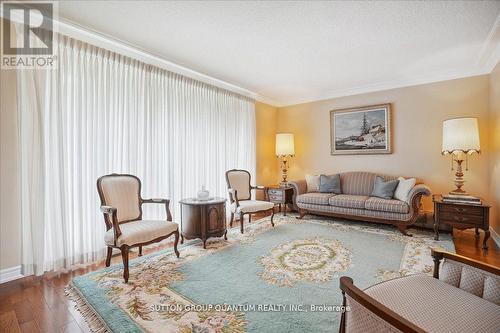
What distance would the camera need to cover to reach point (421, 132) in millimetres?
4637

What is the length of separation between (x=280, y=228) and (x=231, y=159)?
176 cm

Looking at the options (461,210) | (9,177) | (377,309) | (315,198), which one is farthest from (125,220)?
(461,210)

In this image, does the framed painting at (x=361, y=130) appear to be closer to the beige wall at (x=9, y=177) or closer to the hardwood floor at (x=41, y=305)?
the hardwood floor at (x=41, y=305)

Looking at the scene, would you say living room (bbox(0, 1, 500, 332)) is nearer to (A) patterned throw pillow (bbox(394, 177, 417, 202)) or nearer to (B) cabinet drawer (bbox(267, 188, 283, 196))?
(A) patterned throw pillow (bbox(394, 177, 417, 202))

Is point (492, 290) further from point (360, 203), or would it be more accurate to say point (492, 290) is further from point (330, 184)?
point (330, 184)

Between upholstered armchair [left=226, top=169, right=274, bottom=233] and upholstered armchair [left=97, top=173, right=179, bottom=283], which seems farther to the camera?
upholstered armchair [left=226, top=169, right=274, bottom=233]

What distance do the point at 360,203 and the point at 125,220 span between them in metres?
3.68

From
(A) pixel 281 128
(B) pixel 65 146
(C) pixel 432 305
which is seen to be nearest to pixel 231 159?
(A) pixel 281 128

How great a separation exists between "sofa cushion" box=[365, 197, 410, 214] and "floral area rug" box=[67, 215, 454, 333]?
393mm

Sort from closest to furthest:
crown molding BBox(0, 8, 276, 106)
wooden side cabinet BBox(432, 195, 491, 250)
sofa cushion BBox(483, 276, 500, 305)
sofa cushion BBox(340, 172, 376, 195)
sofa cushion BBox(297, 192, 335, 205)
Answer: sofa cushion BBox(483, 276, 500, 305)
crown molding BBox(0, 8, 276, 106)
wooden side cabinet BBox(432, 195, 491, 250)
sofa cushion BBox(297, 192, 335, 205)
sofa cushion BBox(340, 172, 376, 195)

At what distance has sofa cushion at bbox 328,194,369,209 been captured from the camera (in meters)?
4.32

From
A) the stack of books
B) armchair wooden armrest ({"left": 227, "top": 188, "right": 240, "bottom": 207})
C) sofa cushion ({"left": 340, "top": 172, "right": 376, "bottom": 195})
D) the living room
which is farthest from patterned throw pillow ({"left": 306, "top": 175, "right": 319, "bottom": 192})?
the stack of books

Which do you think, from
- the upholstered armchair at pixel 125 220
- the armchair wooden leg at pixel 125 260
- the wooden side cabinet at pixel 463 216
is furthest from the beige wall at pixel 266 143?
the armchair wooden leg at pixel 125 260

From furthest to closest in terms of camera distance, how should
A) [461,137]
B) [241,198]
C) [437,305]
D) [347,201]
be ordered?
1. [241,198]
2. [347,201]
3. [461,137]
4. [437,305]
